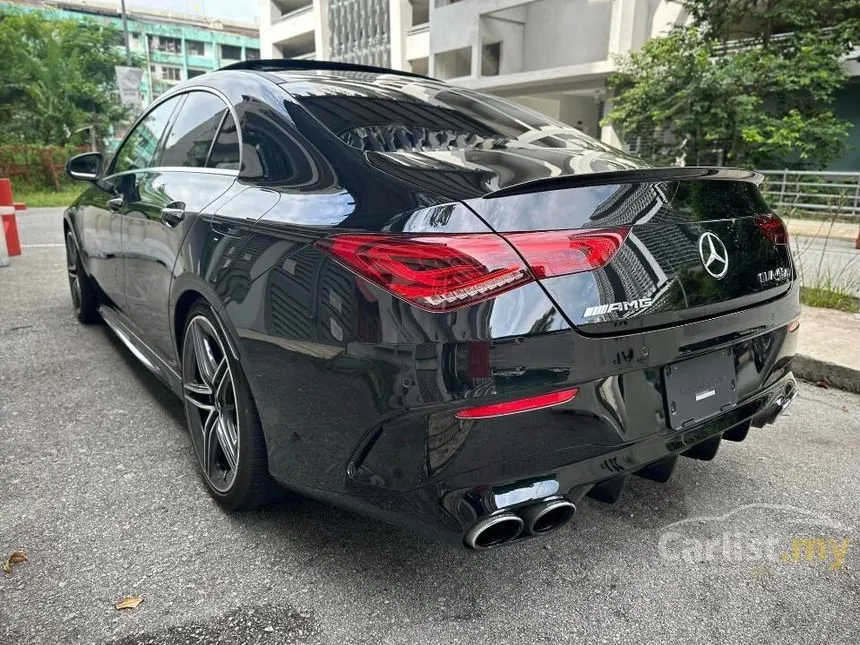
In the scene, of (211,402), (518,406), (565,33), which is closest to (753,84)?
(565,33)

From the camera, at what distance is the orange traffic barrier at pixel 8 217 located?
23.8 ft

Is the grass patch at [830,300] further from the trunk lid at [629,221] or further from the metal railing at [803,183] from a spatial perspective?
the metal railing at [803,183]

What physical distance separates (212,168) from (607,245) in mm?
1630

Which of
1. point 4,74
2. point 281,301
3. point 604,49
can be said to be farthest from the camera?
point 4,74

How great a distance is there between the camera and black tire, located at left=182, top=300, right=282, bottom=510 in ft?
6.62

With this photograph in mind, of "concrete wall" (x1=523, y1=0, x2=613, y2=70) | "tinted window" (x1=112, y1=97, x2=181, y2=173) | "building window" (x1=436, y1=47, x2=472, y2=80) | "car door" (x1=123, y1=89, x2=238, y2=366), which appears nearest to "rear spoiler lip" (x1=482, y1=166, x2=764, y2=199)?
"car door" (x1=123, y1=89, x2=238, y2=366)

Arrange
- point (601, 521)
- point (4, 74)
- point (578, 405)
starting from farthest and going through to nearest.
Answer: point (4, 74) < point (601, 521) < point (578, 405)

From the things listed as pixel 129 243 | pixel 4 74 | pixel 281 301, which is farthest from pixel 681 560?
pixel 4 74

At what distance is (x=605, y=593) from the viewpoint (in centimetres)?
185

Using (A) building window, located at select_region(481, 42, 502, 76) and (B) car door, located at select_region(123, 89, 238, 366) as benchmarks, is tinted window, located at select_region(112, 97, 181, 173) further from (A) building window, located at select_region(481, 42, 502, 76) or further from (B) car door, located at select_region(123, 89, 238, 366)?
(A) building window, located at select_region(481, 42, 502, 76)

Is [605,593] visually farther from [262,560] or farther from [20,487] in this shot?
[20,487]

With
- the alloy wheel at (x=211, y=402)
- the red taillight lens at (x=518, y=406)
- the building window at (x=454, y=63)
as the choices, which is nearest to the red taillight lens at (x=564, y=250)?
the red taillight lens at (x=518, y=406)

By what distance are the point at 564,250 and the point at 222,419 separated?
138 cm

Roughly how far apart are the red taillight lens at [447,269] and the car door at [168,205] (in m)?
1.01
